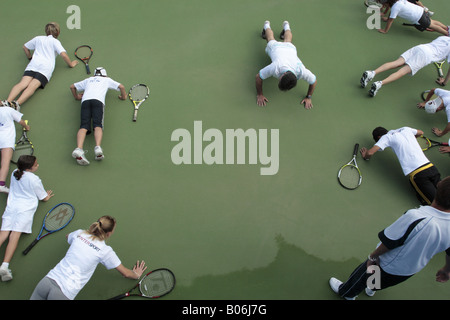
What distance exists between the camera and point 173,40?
6004 millimetres

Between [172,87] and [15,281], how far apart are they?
3.42 meters

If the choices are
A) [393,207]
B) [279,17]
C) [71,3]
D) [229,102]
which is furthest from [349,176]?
[71,3]

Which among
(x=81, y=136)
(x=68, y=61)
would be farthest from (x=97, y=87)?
(x=68, y=61)

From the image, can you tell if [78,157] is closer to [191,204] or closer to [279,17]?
[191,204]

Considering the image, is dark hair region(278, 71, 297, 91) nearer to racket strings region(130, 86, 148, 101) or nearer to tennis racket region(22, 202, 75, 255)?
racket strings region(130, 86, 148, 101)

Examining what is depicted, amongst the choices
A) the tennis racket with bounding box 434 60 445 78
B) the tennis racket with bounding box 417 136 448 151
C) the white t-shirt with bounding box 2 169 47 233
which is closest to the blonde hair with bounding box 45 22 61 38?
Result: the white t-shirt with bounding box 2 169 47 233

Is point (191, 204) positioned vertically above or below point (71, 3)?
below

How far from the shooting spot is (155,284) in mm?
3791

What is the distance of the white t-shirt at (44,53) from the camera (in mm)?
5352

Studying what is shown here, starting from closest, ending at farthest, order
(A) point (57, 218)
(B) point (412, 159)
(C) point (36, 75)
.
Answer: (A) point (57, 218) → (B) point (412, 159) → (C) point (36, 75)

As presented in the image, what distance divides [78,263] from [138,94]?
2882mm

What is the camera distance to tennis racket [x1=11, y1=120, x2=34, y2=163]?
Result: 185 inches

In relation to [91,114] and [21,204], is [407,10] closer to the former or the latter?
[91,114]

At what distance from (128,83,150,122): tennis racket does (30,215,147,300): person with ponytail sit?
91.7 inches
